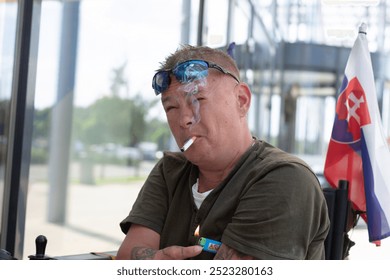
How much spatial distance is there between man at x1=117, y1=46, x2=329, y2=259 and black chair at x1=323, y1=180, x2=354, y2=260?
263 millimetres

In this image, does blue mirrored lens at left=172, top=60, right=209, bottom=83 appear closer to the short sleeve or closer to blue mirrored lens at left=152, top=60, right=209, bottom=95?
blue mirrored lens at left=152, top=60, right=209, bottom=95

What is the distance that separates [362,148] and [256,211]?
0.74m

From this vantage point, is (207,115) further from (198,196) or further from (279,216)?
(279,216)

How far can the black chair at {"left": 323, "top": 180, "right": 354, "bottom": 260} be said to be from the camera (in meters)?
1.82

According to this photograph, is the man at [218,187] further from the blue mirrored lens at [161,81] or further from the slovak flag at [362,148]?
the slovak flag at [362,148]

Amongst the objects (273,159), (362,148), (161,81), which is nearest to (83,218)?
(362,148)

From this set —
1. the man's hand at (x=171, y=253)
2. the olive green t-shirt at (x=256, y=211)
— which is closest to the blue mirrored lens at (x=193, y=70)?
the olive green t-shirt at (x=256, y=211)

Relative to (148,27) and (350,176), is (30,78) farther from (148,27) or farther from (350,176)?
(148,27)

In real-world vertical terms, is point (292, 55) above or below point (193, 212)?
above

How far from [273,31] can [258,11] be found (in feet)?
4.92

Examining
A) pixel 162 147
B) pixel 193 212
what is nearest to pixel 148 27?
pixel 162 147

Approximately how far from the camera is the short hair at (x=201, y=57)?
1.62 meters

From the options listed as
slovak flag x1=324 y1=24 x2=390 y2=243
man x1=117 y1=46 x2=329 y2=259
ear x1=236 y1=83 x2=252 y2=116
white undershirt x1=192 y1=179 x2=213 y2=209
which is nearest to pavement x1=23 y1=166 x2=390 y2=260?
slovak flag x1=324 y1=24 x2=390 y2=243
